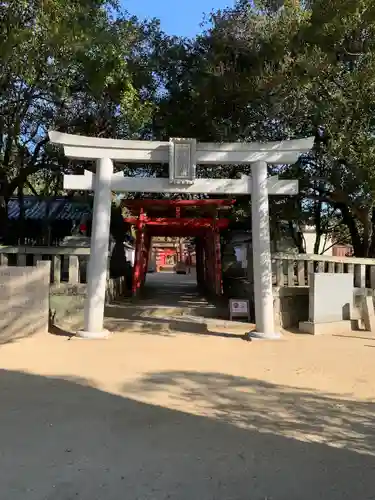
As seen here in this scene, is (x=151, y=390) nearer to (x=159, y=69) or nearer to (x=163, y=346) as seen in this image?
(x=163, y=346)

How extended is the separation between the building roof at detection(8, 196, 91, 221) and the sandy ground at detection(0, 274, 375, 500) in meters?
9.87

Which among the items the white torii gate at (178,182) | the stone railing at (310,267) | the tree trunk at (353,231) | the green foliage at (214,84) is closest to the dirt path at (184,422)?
the white torii gate at (178,182)

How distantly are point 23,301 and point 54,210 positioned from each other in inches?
382

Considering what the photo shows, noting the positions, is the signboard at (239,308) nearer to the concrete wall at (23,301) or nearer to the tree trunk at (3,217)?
the concrete wall at (23,301)

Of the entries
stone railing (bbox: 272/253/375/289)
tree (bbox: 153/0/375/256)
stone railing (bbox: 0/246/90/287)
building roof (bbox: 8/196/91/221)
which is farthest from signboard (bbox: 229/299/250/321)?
building roof (bbox: 8/196/91/221)

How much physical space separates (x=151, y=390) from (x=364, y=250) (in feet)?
28.1

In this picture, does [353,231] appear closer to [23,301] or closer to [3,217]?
[23,301]

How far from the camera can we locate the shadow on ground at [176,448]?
291 centimetres

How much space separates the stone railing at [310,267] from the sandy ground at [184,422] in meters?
2.65

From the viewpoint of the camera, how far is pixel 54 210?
17.1 metres

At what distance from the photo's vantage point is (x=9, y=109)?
1106cm

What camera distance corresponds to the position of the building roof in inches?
658

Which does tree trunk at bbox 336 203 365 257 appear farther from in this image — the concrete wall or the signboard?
the concrete wall

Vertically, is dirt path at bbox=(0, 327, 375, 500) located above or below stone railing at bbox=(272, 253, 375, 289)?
below
